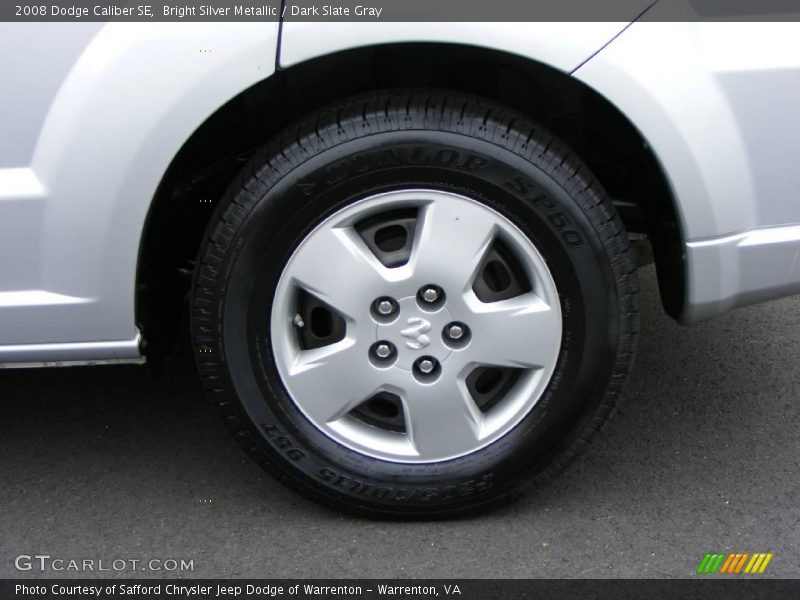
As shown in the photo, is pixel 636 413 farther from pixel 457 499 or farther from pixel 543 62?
pixel 543 62

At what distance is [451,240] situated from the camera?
2.06 meters

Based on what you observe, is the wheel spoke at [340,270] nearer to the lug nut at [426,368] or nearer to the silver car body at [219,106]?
the lug nut at [426,368]

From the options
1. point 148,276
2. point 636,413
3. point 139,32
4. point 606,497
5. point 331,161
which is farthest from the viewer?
point 636,413

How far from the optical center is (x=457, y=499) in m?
2.24

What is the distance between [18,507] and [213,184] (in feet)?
3.05

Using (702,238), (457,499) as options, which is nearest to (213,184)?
(457,499)

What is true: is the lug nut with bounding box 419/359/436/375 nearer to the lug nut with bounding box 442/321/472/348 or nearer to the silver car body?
the lug nut with bounding box 442/321/472/348

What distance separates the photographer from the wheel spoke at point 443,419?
2.15m

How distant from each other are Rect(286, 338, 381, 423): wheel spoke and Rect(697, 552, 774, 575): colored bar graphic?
81cm

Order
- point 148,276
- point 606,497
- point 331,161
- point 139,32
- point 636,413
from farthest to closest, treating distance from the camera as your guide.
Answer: point 636,413 → point 606,497 → point 148,276 → point 331,161 → point 139,32

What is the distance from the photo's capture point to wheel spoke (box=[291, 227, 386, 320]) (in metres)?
2.06

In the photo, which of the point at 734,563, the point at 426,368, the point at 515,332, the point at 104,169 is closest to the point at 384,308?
the point at 426,368

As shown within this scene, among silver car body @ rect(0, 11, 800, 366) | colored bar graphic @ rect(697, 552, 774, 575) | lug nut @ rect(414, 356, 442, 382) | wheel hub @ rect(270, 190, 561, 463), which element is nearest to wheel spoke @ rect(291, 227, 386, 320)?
wheel hub @ rect(270, 190, 561, 463)

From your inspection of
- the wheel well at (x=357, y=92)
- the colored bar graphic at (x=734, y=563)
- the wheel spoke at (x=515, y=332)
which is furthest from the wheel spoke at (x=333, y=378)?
the colored bar graphic at (x=734, y=563)
